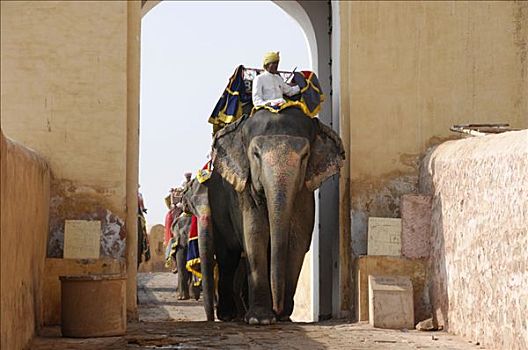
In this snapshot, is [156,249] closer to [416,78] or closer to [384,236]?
[416,78]

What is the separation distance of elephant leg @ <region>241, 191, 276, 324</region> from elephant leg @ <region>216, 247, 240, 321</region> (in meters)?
1.63

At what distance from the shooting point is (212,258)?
12.1 metres

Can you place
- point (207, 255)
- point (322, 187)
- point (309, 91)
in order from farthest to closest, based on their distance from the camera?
point (322, 187) < point (207, 255) < point (309, 91)

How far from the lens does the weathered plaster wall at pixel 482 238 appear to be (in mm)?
7609

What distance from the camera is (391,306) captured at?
10.3 meters

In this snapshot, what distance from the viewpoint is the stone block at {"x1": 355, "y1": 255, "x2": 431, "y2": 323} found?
10.7m

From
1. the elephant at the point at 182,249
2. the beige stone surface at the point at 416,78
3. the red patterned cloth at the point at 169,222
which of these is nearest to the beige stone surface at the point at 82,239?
the beige stone surface at the point at 416,78

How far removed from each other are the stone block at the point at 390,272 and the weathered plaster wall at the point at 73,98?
101 inches

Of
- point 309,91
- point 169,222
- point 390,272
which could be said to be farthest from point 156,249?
point 390,272

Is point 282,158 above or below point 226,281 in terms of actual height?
above

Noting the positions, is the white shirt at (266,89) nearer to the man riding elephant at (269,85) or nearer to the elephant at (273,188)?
the man riding elephant at (269,85)

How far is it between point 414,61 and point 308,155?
201 cm

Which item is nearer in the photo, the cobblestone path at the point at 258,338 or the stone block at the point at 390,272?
the cobblestone path at the point at 258,338

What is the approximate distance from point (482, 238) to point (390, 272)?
2351 mm
